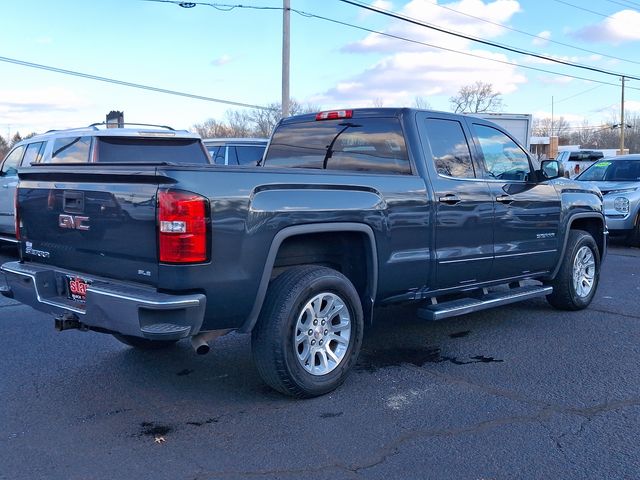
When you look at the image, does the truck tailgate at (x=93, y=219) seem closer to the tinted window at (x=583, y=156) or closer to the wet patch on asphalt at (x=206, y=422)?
the wet patch on asphalt at (x=206, y=422)

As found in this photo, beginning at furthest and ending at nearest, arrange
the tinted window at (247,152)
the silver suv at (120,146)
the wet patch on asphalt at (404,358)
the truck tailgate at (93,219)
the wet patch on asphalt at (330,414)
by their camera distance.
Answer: the tinted window at (247,152)
the silver suv at (120,146)
the wet patch on asphalt at (404,358)
the wet patch on asphalt at (330,414)
the truck tailgate at (93,219)

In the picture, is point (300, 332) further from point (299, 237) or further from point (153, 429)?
point (153, 429)

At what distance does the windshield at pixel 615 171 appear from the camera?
46.6 feet

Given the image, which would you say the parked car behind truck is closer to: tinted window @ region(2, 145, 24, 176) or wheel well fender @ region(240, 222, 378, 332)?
wheel well fender @ region(240, 222, 378, 332)

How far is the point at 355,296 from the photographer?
16.5ft

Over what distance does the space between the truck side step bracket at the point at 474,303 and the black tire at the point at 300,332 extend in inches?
32.5

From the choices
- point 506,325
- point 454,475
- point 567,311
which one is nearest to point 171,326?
point 454,475

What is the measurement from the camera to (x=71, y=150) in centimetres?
934

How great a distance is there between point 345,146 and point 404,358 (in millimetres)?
1913

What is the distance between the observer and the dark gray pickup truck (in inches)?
163

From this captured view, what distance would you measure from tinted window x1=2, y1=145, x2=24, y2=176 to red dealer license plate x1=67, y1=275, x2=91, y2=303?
7068 millimetres

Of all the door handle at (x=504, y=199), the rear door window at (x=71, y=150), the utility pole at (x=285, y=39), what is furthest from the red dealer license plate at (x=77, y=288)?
the utility pole at (x=285, y=39)

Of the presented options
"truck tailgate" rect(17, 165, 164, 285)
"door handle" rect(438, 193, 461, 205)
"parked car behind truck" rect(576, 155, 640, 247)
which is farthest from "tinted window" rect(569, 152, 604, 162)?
"truck tailgate" rect(17, 165, 164, 285)

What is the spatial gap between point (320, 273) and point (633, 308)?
15.3 feet
